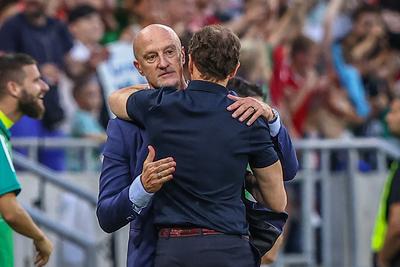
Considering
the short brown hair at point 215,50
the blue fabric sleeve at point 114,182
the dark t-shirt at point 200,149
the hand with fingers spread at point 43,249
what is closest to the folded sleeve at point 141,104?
the dark t-shirt at point 200,149

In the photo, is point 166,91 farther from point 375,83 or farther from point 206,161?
point 375,83

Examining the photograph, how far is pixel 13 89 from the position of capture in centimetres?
723

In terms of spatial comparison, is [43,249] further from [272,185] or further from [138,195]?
[272,185]

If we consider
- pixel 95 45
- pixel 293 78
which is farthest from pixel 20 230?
pixel 293 78

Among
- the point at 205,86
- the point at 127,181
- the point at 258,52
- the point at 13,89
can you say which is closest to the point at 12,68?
the point at 13,89

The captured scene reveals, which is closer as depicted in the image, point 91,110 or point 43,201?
point 43,201

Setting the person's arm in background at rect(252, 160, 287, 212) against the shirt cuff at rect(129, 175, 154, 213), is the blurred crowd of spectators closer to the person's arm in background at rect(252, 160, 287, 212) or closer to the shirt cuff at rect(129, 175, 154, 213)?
the person's arm in background at rect(252, 160, 287, 212)

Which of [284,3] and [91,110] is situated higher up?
[284,3]

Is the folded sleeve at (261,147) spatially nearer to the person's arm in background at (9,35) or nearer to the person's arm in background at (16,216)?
the person's arm in background at (16,216)

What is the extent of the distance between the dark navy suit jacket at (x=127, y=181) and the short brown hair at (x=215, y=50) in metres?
0.46

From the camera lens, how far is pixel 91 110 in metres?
11.3

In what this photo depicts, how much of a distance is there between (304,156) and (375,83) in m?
3.79

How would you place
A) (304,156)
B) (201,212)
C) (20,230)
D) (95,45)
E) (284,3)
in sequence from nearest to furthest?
(201,212) < (20,230) < (304,156) < (95,45) < (284,3)

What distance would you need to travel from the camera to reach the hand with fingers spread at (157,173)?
5324 mm
